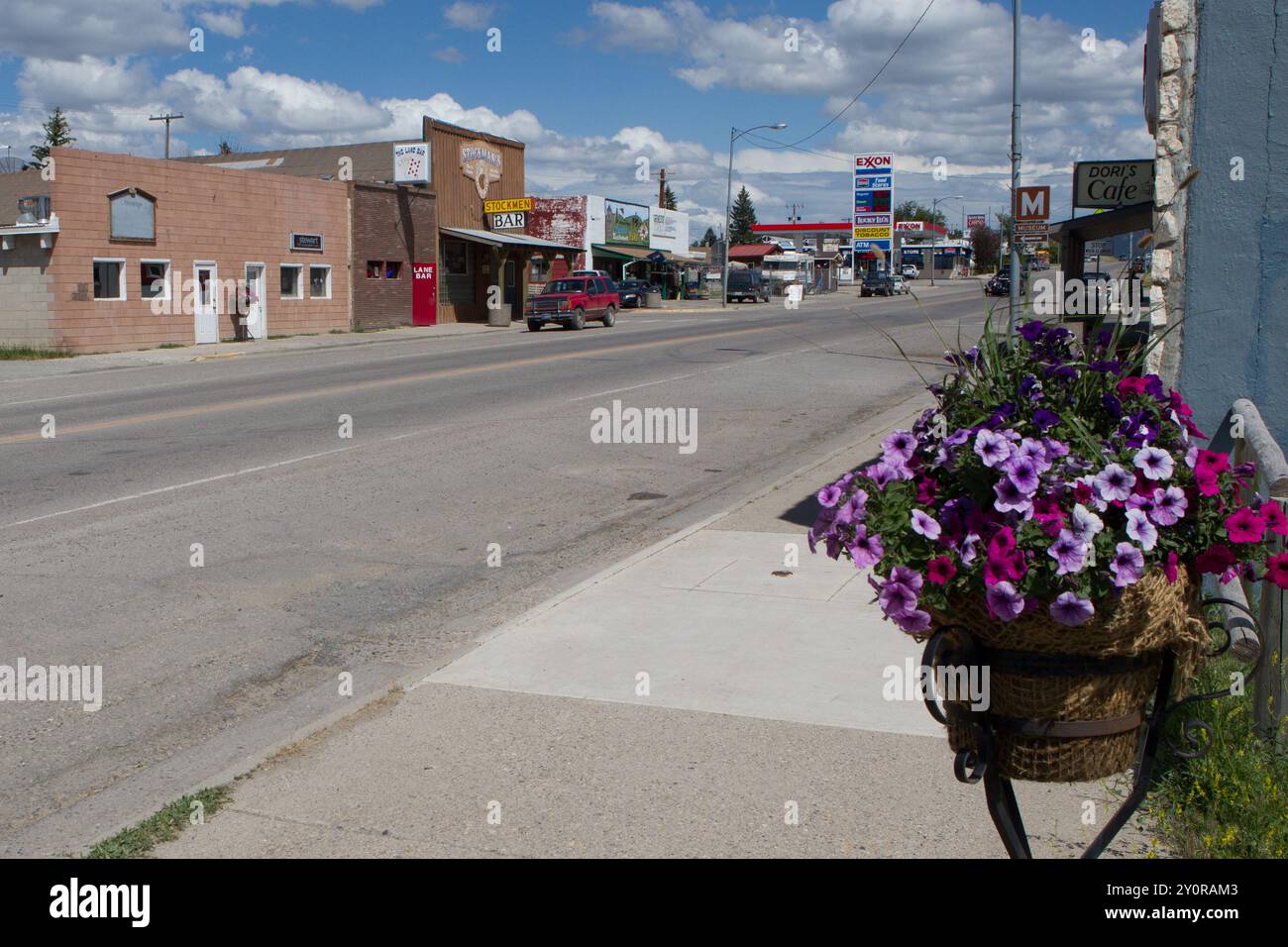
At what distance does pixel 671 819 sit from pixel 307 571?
4623mm

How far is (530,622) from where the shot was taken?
22.4ft

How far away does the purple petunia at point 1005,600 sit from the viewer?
8.34 feet

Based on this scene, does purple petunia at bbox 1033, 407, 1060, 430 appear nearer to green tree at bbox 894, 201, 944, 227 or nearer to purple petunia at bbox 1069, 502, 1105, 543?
purple petunia at bbox 1069, 502, 1105, 543

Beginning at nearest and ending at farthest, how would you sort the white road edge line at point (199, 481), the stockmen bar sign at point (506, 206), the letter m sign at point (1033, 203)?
the white road edge line at point (199, 481)
the letter m sign at point (1033, 203)
the stockmen bar sign at point (506, 206)

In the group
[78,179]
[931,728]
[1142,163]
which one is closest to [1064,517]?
[931,728]

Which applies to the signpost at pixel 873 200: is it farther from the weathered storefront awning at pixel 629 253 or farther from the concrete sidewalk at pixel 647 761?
the concrete sidewalk at pixel 647 761

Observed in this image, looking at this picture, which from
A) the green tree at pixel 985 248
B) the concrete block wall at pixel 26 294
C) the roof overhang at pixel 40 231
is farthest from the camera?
the green tree at pixel 985 248

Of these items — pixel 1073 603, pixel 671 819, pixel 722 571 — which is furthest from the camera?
pixel 722 571

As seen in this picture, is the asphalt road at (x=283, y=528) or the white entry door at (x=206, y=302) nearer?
the asphalt road at (x=283, y=528)

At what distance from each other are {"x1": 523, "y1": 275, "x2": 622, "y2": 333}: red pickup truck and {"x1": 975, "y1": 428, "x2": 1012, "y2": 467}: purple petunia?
119ft

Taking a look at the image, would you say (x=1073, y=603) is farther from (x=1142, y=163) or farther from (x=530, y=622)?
(x=1142, y=163)

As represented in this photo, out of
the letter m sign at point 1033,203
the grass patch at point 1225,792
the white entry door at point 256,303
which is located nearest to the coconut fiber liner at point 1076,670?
the grass patch at point 1225,792

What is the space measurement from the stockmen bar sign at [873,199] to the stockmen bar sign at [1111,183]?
100151 millimetres

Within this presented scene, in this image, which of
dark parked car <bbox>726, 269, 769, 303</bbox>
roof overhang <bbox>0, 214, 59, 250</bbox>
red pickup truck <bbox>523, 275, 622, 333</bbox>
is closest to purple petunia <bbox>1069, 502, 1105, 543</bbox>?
roof overhang <bbox>0, 214, 59, 250</bbox>
